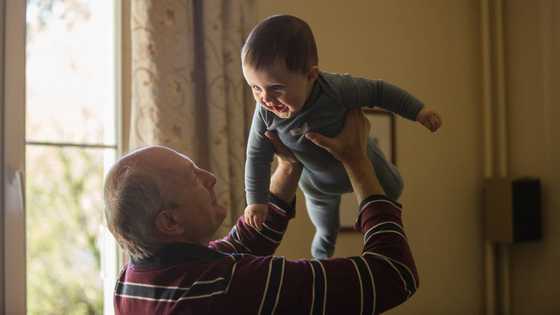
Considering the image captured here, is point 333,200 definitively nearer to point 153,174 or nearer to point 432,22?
point 153,174

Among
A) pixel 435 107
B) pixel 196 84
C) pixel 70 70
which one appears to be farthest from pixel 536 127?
pixel 70 70

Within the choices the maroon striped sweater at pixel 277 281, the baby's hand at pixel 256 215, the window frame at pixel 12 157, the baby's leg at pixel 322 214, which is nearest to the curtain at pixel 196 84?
the window frame at pixel 12 157

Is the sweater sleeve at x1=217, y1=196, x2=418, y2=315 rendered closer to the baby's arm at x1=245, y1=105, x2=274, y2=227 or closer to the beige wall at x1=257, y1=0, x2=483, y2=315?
the baby's arm at x1=245, y1=105, x2=274, y2=227

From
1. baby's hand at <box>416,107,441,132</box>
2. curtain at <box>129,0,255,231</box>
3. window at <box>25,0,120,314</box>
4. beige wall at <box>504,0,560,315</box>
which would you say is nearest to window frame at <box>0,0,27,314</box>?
window at <box>25,0,120,314</box>

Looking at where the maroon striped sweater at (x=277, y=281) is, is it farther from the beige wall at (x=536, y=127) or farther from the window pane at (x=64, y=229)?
the beige wall at (x=536, y=127)

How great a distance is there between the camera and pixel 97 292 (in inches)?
102

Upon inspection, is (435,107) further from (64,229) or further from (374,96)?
(374,96)

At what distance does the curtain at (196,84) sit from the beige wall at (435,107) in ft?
1.92

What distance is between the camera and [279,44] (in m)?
1.32

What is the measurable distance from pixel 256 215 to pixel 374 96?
363 millimetres

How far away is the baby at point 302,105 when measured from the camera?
1330 millimetres

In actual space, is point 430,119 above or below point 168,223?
above

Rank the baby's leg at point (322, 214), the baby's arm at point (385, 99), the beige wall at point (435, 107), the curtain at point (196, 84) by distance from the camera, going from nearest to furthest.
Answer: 1. the baby's arm at point (385, 99)
2. the baby's leg at point (322, 214)
3. the curtain at point (196, 84)
4. the beige wall at point (435, 107)

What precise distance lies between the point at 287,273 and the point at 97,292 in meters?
1.63
